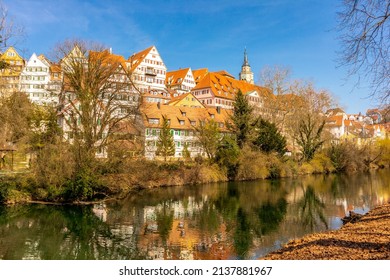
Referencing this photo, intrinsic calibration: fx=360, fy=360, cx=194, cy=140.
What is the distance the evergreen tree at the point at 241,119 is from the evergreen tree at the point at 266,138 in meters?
1.69

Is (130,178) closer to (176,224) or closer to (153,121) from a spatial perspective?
(176,224)

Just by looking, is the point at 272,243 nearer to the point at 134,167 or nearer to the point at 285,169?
the point at 134,167

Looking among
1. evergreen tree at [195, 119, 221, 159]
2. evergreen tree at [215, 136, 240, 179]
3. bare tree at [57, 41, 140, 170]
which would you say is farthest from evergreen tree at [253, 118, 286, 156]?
bare tree at [57, 41, 140, 170]

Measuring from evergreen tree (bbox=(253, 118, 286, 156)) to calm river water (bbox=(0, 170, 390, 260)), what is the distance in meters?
12.6

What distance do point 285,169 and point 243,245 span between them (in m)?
29.8

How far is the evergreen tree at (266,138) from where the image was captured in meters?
40.5

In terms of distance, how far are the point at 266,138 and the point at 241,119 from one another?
3.89 metres

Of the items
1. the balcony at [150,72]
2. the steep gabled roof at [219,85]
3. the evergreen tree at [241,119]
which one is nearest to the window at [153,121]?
the evergreen tree at [241,119]

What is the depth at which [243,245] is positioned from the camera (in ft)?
43.5

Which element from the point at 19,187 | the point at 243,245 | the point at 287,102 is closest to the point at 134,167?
the point at 19,187

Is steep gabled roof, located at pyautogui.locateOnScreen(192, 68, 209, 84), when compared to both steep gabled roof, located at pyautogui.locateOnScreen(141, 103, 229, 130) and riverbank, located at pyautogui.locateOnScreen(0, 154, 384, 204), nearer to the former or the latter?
steep gabled roof, located at pyautogui.locateOnScreen(141, 103, 229, 130)

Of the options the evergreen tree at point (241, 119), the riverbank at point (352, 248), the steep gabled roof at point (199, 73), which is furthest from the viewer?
the steep gabled roof at point (199, 73)

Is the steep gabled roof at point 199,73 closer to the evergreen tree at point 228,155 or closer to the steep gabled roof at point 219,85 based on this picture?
the steep gabled roof at point 219,85
